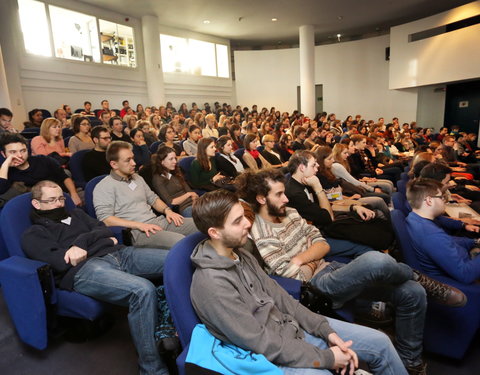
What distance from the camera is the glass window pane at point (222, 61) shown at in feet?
44.1

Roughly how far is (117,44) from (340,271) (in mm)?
10198

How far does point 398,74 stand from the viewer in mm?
12336

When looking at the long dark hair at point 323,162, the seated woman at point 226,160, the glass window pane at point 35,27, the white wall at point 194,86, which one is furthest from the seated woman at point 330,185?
the white wall at point 194,86

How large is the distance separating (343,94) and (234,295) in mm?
15035

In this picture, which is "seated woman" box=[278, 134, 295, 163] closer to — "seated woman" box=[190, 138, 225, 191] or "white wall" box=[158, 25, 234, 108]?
"seated woman" box=[190, 138, 225, 191]

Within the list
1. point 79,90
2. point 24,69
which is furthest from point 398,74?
point 24,69

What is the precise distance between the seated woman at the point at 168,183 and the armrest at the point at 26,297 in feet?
4.42

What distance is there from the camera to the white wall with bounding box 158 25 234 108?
445 inches

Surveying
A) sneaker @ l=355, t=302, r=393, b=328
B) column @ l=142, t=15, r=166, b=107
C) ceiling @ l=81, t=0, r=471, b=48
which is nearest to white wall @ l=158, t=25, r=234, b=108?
ceiling @ l=81, t=0, r=471, b=48

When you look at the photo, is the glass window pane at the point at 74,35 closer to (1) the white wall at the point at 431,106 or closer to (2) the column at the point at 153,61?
(2) the column at the point at 153,61

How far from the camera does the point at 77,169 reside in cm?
333

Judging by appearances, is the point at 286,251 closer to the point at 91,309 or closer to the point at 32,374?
the point at 91,309

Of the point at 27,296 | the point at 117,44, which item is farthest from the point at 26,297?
the point at 117,44

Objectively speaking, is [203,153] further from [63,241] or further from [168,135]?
[63,241]
